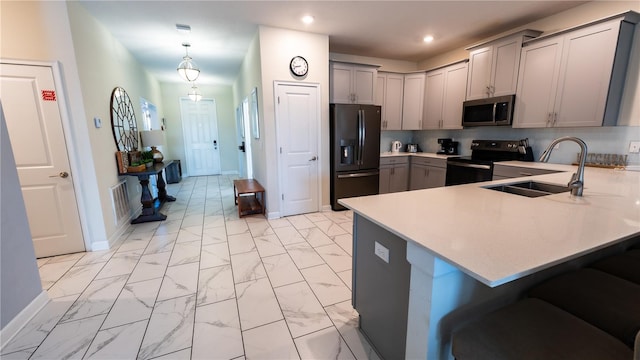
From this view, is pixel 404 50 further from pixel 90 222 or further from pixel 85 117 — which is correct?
pixel 90 222

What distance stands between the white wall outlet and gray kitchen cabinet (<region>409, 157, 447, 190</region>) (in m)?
3.26

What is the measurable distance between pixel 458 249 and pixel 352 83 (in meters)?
3.85

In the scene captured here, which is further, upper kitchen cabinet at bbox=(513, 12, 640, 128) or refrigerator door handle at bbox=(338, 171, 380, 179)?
refrigerator door handle at bbox=(338, 171, 380, 179)

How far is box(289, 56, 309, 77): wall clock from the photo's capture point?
12.2 ft

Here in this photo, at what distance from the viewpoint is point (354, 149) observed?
4195 millimetres

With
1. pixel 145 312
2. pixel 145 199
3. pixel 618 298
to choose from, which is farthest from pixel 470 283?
A: pixel 145 199

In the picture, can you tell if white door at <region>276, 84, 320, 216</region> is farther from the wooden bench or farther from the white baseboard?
the white baseboard

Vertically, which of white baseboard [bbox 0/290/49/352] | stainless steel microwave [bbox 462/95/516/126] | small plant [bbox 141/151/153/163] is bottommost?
white baseboard [bbox 0/290/49/352]

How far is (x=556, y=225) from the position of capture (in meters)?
1.20

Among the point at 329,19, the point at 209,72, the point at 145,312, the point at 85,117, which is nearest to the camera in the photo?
the point at 145,312

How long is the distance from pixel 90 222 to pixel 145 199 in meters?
1.02

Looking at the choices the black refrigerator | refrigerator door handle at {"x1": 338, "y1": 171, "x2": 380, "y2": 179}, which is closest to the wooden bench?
the black refrigerator

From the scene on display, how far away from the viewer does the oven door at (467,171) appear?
3.60 meters

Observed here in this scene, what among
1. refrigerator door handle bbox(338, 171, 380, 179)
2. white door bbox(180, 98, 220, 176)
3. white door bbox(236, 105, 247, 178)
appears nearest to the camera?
refrigerator door handle bbox(338, 171, 380, 179)
